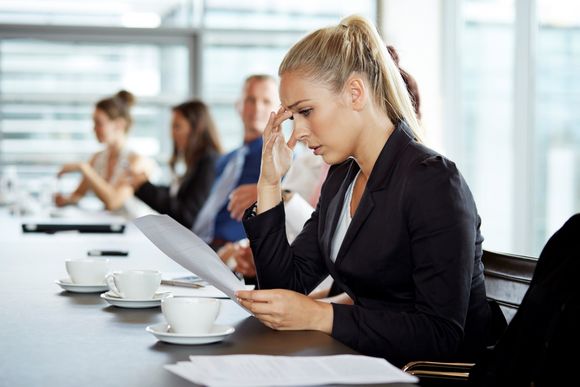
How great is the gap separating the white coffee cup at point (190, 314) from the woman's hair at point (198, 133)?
13.3 feet

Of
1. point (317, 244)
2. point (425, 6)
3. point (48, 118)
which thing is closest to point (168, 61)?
point (48, 118)

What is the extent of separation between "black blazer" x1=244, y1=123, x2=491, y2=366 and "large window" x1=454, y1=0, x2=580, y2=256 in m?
3.42

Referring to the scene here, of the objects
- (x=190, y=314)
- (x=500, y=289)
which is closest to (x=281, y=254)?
(x=500, y=289)

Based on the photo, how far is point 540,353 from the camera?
1.40 meters

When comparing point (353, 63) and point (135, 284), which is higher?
point (353, 63)

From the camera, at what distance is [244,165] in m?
4.54

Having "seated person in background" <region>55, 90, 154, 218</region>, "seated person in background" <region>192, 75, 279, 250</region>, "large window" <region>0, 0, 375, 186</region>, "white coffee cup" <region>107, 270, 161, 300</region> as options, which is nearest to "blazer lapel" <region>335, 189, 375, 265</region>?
"white coffee cup" <region>107, 270, 161, 300</region>

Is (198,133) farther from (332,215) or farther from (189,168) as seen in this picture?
(332,215)

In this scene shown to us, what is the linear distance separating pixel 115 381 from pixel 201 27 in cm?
676

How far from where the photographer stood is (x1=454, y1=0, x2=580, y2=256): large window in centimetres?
519

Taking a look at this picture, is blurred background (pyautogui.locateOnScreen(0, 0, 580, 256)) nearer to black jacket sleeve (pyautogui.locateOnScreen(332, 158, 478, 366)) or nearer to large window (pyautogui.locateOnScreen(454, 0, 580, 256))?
large window (pyautogui.locateOnScreen(454, 0, 580, 256))

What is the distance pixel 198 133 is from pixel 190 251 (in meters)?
3.84

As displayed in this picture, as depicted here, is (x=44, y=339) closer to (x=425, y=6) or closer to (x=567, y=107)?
(x=567, y=107)

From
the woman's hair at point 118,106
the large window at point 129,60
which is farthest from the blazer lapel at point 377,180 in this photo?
the large window at point 129,60
